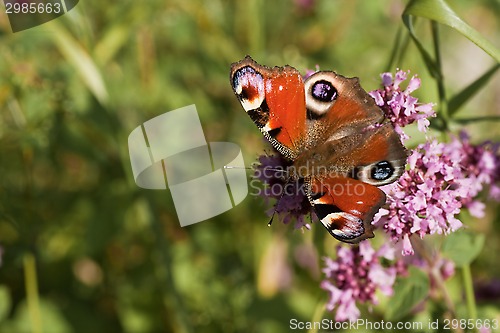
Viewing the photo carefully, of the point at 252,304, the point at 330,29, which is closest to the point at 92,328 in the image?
the point at 252,304

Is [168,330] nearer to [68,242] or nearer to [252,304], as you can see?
[252,304]

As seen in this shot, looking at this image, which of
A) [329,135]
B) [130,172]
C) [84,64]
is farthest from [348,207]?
[84,64]

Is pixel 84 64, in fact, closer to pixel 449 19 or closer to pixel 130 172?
pixel 130 172

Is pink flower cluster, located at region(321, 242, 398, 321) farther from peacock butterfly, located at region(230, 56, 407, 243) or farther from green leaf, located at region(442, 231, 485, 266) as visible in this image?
peacock butterfly, located at region(230, 56, 407, 243)

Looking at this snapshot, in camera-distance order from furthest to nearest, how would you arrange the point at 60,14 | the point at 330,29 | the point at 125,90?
the point at 330,29 → the point at 125,90 → the point at 60,14

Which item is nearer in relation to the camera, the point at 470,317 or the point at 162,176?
the point at 470,317

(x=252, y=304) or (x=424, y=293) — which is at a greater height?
(x=424, y=293)


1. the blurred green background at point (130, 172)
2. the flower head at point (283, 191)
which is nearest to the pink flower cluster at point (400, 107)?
the flower head at point (283, 191)

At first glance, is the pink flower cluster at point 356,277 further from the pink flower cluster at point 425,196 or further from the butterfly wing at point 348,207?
the butterfly wing at point 348,207
